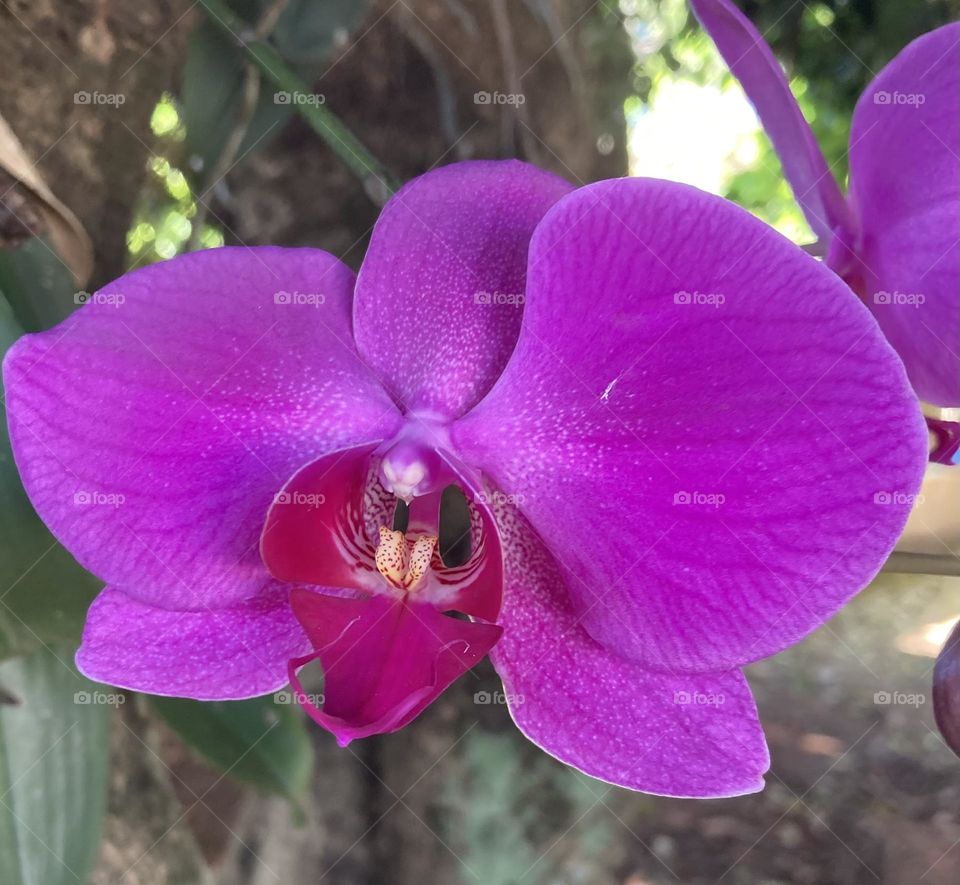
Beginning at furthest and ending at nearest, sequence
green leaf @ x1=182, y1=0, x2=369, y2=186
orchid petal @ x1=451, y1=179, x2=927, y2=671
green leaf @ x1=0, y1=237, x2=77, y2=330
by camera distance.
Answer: green leaf @ x1=182, y1=0, x2=369, y2=186
green leaf @ x1=0, y1=237, x2=77, y2=330
orchid petal @ x1=451, y1=179, x2=927, y2=671

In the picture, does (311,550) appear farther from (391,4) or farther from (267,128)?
(391,4)

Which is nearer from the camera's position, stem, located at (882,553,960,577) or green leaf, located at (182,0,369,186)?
stem, located at (882,553,960,577)

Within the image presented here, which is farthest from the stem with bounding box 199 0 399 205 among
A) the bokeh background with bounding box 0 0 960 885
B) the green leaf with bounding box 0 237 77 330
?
the green leaf with bounding box 0 237 77 330

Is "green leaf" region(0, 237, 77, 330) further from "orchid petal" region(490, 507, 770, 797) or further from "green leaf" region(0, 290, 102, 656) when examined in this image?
"orchid petal" region(490, 507, 770, 797)

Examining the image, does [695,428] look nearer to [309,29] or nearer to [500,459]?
[500,459]

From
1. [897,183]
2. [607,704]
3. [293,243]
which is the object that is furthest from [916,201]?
[293,243]

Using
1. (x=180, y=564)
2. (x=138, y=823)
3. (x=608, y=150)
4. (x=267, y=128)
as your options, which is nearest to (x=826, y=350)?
(x=180, y=564)
